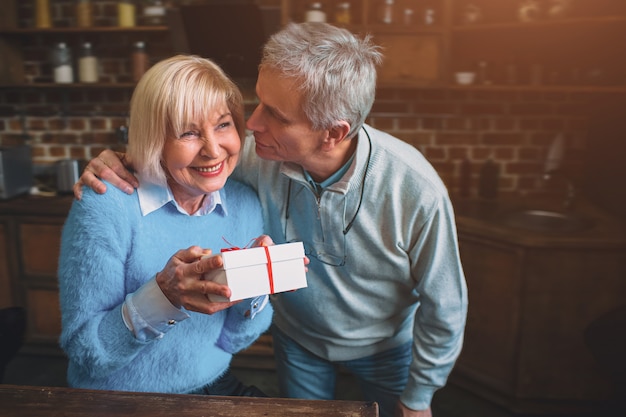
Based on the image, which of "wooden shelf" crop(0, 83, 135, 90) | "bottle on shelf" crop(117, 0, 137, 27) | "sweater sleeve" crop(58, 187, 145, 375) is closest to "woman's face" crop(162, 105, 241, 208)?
"sweater sleeve" crop(58, 187, 145, 375)

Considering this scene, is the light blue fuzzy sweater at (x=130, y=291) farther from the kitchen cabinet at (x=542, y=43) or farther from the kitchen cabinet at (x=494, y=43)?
the kitchen cabinet at (x=542, y=43)

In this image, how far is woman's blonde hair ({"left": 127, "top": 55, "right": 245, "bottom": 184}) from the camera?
133 centimetres

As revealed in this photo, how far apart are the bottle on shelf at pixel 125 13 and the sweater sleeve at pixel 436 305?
256 cm

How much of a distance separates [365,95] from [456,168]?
6.58 feet

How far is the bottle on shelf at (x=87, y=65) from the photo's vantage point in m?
3.39

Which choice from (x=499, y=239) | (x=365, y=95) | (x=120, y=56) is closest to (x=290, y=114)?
(x=365, y=95)

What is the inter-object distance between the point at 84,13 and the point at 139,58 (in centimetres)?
44

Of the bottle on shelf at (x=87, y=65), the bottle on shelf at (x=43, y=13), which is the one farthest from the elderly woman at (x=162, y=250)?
the bottle on shelf at (x=43, y=13)

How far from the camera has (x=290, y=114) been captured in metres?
1.45

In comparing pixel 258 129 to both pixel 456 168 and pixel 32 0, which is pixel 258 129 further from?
pixel 32 0

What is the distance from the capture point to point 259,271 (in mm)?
1170

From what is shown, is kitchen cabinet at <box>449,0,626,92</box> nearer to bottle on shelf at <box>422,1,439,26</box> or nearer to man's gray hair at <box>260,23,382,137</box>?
bottle on shelf at <box>422,1,439,26</box>

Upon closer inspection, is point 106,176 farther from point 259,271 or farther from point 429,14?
point 429,14

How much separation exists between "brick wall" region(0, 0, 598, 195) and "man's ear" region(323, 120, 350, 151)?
1908 millimetres
